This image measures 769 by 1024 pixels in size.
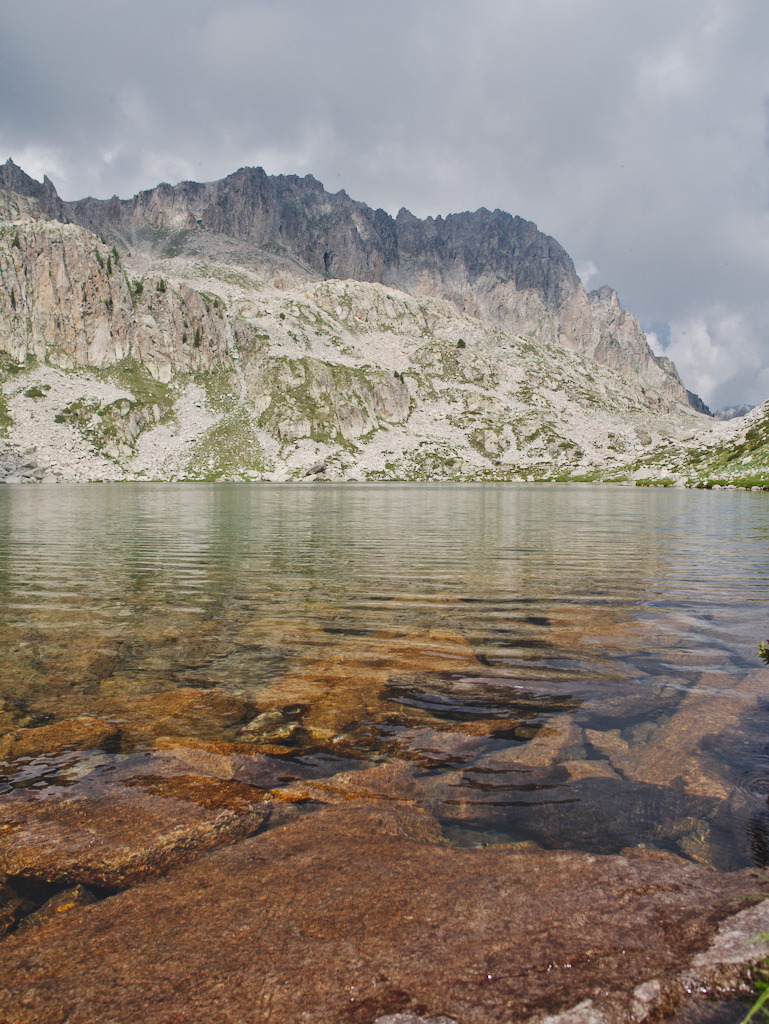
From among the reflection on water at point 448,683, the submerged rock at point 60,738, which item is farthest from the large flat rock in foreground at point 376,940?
the submerged rock at point 60,738

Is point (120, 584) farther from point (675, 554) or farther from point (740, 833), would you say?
point (675, 554)

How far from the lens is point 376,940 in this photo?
4371 millimetres

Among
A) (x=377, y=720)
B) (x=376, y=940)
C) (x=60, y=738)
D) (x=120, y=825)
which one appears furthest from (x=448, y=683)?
(x=376, y=940)

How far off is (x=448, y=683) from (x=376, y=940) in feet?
25.6

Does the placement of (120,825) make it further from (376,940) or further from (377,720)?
(377,720)

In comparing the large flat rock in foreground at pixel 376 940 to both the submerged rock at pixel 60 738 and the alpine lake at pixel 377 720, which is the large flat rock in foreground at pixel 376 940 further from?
the submerged rock at pixel 60 738

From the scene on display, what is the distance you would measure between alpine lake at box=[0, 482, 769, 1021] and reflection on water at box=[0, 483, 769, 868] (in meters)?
0.06

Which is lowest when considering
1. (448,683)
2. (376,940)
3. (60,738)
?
(60,738)

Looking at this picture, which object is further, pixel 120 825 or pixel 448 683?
pixel 448 683

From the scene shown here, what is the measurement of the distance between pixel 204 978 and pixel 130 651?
1208 cm

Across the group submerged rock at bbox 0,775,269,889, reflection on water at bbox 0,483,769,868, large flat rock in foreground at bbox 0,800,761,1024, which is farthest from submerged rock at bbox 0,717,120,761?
large flat rock in foreground at bbox 0,800,761,1024

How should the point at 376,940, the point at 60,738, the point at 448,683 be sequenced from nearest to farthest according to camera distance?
1. the point at 376,940
2. the point at 60,738
3. the point at 448,683

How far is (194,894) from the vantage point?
531 centimetres

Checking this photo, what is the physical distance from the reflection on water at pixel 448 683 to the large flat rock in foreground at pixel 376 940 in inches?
50.9
